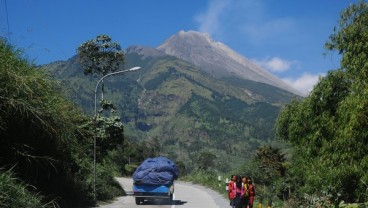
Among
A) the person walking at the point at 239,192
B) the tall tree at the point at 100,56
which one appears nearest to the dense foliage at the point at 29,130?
the person walking at the point at 239,192

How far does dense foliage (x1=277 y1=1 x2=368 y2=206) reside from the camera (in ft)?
54.3

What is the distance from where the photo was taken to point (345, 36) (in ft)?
70.9

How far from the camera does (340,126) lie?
60.4ft

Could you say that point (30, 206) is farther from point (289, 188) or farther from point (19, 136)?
point (289, 188)

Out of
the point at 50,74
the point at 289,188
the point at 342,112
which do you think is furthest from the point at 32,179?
the point at 289,188

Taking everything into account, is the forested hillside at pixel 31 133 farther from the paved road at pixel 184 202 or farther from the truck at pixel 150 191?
the truck at pixel 150 191

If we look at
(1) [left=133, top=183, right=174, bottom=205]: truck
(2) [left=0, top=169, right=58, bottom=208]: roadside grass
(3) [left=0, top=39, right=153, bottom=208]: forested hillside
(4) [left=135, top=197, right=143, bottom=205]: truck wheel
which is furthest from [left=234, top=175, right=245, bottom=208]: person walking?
(2) [left=0, top=169, right=58, bottom=208]: roadside grass

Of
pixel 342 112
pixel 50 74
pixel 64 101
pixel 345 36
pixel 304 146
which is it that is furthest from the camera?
pixel 304 146

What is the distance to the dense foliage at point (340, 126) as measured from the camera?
54.3ft

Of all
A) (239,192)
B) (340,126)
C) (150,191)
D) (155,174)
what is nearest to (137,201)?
(150,191)

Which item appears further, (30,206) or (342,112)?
(342,112)

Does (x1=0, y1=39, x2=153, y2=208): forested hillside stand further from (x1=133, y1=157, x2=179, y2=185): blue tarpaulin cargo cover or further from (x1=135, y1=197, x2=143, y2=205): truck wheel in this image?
(x1=133, y1=157, x2=179, y2=185): blue tarpaulin cargo cover

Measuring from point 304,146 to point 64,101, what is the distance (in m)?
12.4

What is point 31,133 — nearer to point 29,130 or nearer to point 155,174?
point 29,130
